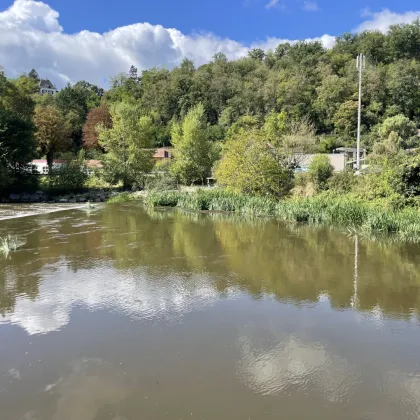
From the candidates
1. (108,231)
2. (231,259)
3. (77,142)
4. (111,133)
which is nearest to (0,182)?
(111,133)

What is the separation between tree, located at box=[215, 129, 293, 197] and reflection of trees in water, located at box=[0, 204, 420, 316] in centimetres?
391

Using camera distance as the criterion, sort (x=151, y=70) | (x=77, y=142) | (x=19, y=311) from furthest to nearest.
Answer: (x=151, y=70)
(x=77, y=142)
(x=19, y=311)

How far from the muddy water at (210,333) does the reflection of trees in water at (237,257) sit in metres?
0.06

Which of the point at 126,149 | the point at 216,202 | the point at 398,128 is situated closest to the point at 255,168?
the point at 216,202

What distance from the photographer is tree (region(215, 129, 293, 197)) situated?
68.7ft

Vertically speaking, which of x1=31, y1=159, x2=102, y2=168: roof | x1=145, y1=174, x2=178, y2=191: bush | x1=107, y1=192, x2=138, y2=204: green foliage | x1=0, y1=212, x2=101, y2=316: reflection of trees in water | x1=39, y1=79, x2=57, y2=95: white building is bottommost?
x1=0, y1=212, x2=101, y2=316: reflection of trees in water

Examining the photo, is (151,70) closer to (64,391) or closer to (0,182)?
(0,182)

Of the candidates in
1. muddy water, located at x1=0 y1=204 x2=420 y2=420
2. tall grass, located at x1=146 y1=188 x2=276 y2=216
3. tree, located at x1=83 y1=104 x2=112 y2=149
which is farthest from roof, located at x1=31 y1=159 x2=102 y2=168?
muddy water, located at x1=0 y1=204 x2=420 y2=420

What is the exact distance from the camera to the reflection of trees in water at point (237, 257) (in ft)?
27.5

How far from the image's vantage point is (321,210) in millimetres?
16672

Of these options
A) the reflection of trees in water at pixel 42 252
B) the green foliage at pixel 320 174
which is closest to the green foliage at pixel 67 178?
the reflection of trees in water at pixel 42 252

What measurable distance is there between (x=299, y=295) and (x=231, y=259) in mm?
3197

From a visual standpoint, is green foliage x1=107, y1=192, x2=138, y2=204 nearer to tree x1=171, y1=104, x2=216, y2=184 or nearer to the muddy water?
tree x1=171, y1=104, x2=216, y2=184

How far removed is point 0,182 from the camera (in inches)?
1048
